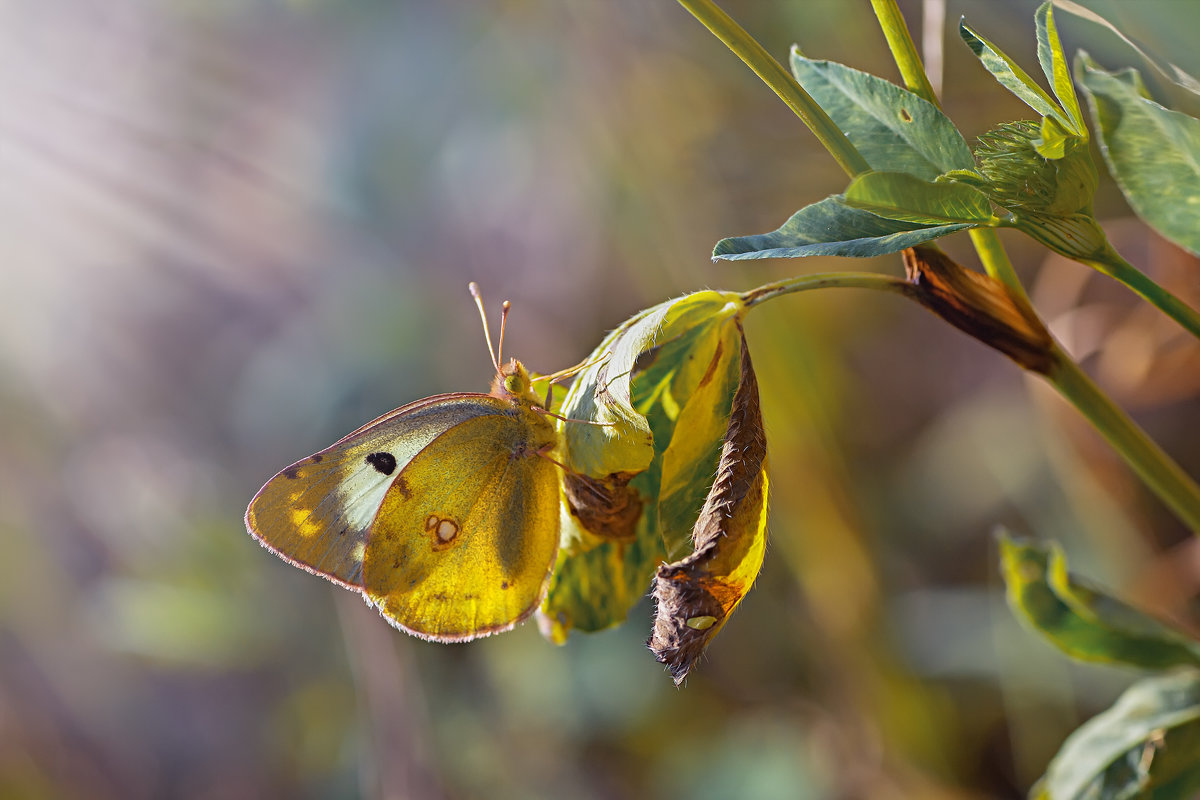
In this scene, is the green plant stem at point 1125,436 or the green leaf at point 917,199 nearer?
the green leaf at point 917,199

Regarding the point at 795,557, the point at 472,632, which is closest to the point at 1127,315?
the point at 795,557

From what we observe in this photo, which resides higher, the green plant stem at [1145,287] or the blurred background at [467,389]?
the green plant stem at [1145,287]

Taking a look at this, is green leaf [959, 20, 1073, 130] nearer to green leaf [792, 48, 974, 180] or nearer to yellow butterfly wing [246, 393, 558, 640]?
green leaf [792, 48, 974, 180]

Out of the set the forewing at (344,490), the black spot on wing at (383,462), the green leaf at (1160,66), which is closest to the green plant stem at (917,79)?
the green leaf at (1160,66)

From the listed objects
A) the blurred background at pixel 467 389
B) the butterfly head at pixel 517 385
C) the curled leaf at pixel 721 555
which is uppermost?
the curled leaf at pixel 721 555

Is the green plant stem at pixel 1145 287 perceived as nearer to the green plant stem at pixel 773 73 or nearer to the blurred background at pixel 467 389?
the green plant stem at pixel 773 73

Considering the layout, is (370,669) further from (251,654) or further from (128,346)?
(128,346)

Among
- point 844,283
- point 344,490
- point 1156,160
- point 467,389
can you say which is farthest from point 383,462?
point 467,389
